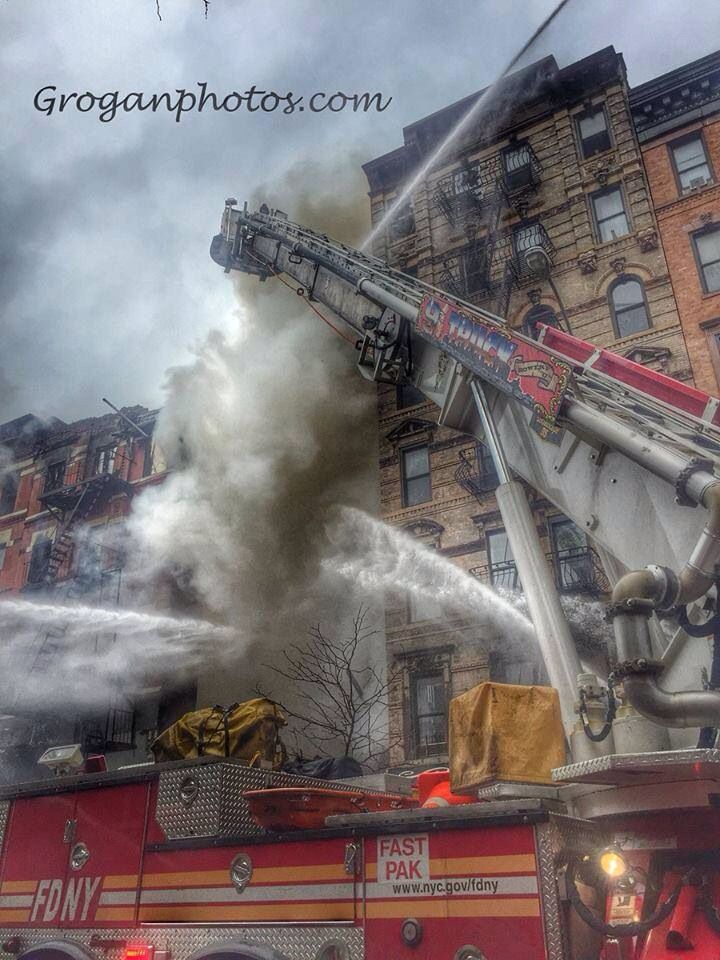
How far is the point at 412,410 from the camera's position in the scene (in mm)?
17906

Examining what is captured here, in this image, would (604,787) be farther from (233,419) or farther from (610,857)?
(233,419)

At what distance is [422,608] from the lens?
51.5 feet

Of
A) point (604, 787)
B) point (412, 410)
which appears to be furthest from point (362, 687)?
point (604, 787)

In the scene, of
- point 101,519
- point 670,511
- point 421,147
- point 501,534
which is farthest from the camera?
point 101,519

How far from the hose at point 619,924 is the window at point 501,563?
1122 cm

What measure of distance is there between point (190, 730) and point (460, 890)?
2.68m

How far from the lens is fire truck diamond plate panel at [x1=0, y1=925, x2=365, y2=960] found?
3826 mm

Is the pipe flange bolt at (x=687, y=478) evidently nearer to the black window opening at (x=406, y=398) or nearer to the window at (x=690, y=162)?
the black window opening at (x=406, y=398)

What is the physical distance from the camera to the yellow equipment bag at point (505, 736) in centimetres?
400

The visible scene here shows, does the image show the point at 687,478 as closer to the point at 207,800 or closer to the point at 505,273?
the point at 207,800

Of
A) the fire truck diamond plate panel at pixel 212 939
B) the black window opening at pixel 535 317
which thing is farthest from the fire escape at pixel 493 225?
the fire truck diamond plate panel at pixel 212 939

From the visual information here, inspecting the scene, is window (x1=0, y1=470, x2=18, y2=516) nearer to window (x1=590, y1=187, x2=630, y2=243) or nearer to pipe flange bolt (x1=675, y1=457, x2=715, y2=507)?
window (x1=590, y1=187, x2=630, y2=243)

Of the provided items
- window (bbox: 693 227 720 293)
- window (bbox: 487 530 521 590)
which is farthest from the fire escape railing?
window (bbox: 693 227 720 293)

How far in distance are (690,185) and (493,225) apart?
4331 millimetres
